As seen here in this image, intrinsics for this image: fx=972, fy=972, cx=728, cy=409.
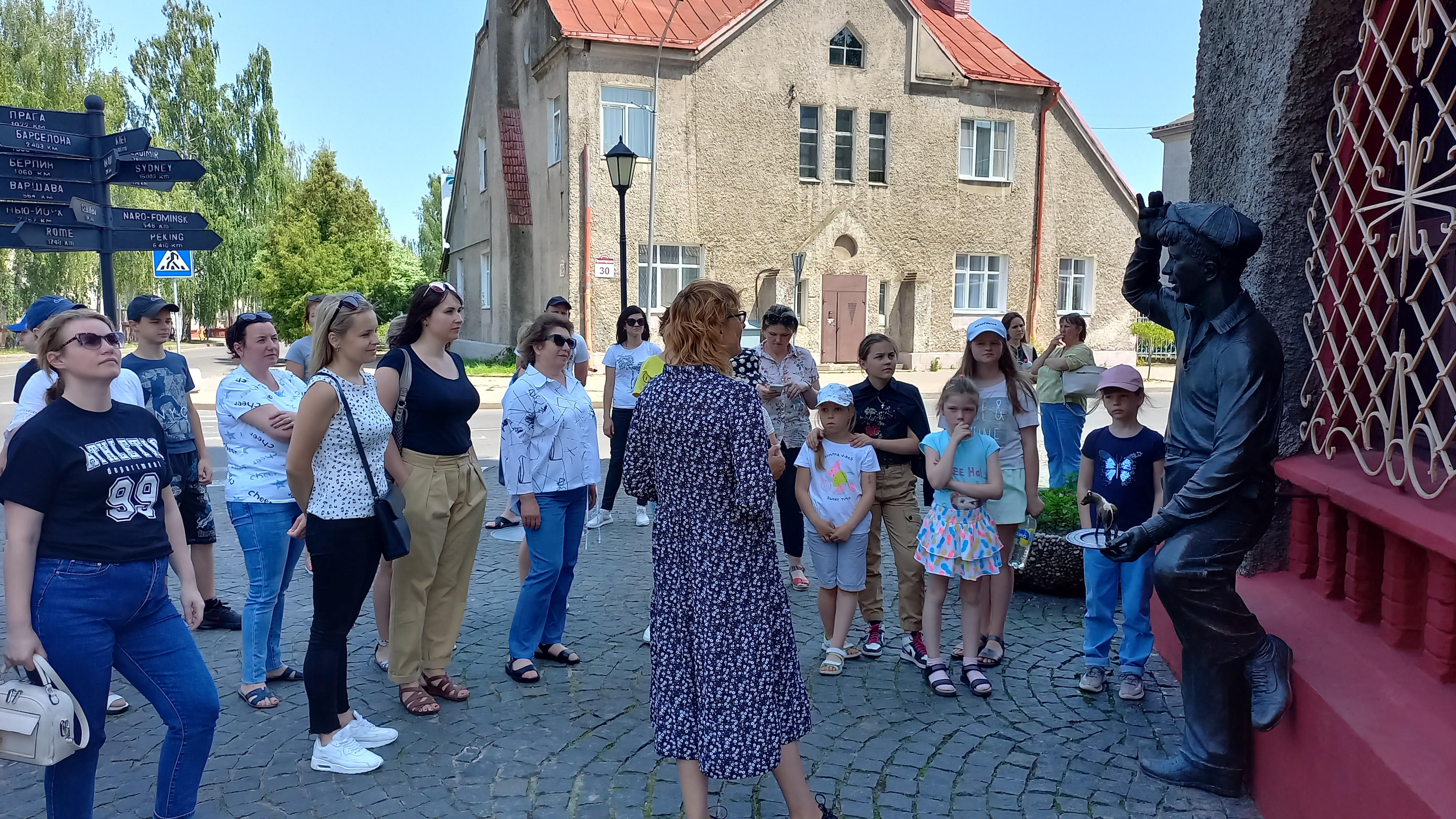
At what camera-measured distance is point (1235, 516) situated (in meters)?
3.32

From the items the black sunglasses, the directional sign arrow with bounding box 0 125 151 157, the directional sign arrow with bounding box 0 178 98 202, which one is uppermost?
the directional sign arrow with bounding box 0 125 151 157

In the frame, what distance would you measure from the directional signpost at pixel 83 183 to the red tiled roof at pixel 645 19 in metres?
15.1

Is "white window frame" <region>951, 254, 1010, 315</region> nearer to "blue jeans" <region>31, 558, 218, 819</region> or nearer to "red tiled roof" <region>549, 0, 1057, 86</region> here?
"red tiled roof" <region>549, 0, 1057, 86</region>

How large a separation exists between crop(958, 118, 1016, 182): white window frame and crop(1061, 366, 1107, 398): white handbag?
17323mm

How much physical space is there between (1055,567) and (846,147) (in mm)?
19239

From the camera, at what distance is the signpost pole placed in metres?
6.57

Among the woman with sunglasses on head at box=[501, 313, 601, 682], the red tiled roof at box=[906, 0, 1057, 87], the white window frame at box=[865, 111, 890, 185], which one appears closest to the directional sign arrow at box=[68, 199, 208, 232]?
the woman with sunglasses on head at box=[501, 313, 601, 682]

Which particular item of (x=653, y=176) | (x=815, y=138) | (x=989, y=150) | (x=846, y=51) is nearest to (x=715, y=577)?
(x=653, y=176)

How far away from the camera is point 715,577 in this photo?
317 centimetres

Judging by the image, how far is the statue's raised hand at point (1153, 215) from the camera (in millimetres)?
3447

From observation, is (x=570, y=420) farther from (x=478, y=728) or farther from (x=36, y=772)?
(x=36, y=772)

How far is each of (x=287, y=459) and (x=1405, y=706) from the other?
12.7 feet

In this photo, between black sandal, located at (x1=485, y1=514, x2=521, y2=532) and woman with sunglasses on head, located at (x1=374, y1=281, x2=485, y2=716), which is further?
black sandal, located at (x1=485, y1=514, x2=521, y2=532)

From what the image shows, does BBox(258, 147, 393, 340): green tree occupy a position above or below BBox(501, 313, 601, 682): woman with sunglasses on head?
above
